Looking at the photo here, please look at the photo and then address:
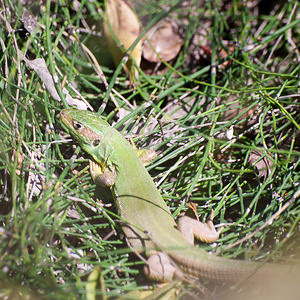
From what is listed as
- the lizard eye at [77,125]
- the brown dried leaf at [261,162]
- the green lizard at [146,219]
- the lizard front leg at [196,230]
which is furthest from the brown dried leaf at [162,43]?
the lizard front leg at [196,230]

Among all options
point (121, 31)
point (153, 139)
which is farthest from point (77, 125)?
point (121, 31)

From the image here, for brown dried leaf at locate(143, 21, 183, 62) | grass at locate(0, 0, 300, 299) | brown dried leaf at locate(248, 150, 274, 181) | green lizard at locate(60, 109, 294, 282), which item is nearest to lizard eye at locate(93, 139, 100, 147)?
green lizard at locate(60, 109, 294, 282)

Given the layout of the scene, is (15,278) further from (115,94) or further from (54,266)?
(115,94)

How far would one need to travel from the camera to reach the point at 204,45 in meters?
4.44

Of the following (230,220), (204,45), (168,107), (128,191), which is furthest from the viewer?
(204,45)

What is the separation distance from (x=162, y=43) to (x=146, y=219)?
239 centimetres

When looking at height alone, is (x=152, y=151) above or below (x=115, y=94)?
below

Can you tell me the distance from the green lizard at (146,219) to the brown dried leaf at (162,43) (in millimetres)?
1281

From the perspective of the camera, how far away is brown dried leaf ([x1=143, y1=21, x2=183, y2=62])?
4176mm

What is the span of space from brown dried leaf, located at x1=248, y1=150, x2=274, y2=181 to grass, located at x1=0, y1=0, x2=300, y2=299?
2 cm

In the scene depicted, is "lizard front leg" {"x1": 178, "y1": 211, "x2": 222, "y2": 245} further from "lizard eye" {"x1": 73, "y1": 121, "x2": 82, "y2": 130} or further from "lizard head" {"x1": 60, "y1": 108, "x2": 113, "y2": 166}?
"lizard eye" {"x1": 73, "y1": 121, "x2": 82, "y2": 130}

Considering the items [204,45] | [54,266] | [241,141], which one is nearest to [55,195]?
[54,266]

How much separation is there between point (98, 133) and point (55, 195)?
78 cm

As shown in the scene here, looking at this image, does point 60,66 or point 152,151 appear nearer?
point 152,151
